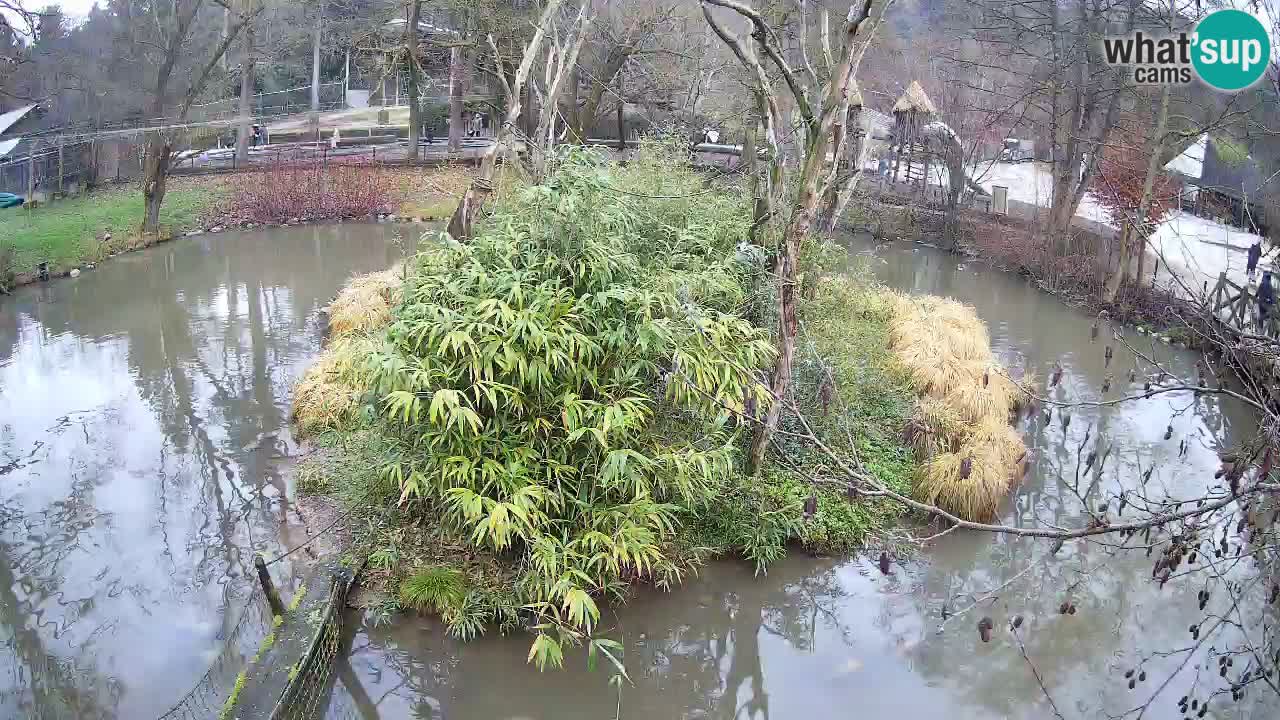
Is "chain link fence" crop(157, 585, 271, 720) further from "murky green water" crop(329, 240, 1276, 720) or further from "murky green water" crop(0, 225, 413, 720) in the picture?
"murky green water" crop(329, 240, 1276, 720)

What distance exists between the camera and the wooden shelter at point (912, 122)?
55.5 feet

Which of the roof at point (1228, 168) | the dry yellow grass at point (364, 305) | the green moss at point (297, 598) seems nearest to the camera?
the green moss at point (297, 598)

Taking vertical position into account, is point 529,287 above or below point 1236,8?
below

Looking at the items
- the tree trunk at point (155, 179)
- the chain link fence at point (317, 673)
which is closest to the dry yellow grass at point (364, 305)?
the chain link fence at point (317, 673)

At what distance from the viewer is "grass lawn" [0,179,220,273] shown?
42.8 ft

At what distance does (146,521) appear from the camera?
22.0ft

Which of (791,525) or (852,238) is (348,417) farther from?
(852,238)

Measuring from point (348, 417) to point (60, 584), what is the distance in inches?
93.8

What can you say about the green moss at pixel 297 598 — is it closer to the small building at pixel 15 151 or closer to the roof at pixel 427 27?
the small building at pixel 15 151

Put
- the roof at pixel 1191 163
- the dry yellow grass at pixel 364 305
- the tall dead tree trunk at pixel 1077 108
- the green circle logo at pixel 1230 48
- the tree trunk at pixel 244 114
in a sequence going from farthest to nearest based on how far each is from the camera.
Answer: the tree trunk at pixel 244 114 < the roof at pixel 1191 163 < the tall dead tree trunk at pixel 1077 108 < the dry yellow grass at pixel 364 305 < the green circle logo at pixel 1230 48

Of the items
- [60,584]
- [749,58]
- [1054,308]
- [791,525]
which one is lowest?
[60,584]

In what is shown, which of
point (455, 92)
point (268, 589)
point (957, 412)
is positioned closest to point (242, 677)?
point (268, 589)

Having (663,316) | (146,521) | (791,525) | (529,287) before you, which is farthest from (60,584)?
(791,525)

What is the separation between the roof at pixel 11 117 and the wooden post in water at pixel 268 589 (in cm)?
1392
